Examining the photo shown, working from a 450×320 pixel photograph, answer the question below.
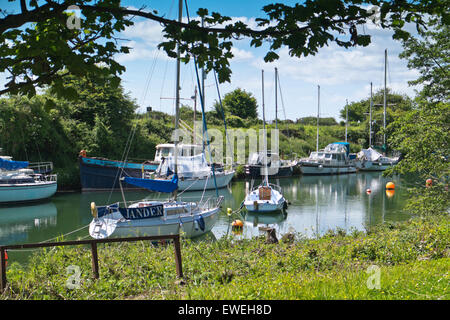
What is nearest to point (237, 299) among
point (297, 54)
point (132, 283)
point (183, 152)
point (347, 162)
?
point (132, 283)

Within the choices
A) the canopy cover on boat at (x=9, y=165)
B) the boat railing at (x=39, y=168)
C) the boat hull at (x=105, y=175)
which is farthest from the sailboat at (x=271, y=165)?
the canopy cover on boat at (x=9, y=165)

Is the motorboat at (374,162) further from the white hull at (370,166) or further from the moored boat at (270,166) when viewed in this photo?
the moored boat at (270,166)

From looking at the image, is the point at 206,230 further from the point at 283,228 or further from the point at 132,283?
the point at 132,283

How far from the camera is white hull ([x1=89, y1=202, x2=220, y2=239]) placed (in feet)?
47.9

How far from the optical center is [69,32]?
14.6 ft

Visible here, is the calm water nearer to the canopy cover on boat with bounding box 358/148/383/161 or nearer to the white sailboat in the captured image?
the white sailboat

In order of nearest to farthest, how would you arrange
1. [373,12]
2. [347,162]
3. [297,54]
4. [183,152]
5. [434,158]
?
1. [373,12]
2. [297,54]
3. [434,158]
4. [183,152]
5. [347,162]

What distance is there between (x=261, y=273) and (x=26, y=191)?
942 inches

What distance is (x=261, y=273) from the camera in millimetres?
6617

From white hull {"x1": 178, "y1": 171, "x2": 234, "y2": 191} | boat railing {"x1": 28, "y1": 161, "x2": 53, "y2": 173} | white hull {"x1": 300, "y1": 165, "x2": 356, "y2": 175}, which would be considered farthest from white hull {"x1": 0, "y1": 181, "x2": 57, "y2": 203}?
white hull {"x1": 300, "y1": 165, "x2": 356, "y2": 175}

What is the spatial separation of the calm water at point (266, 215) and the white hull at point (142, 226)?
150cm

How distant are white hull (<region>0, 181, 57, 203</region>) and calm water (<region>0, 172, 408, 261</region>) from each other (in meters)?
0.61

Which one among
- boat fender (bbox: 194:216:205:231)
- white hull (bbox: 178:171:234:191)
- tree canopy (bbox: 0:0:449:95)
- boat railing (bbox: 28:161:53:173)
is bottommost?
boat fender (bbox: 194:216:205:231)
